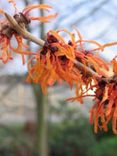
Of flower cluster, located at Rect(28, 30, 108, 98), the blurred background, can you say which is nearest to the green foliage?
the blurred background

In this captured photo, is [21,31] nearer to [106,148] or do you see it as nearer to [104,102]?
[104,102]

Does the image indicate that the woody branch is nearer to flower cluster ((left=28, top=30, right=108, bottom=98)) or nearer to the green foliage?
flower cluster ((left=28, top=30, right=108, bottom=98))

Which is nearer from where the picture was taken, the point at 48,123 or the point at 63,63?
the point at 63,63

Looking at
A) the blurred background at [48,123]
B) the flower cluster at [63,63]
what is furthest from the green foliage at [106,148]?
the flower cluster at [63,63]

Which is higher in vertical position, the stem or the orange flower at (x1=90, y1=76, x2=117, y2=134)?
the stem

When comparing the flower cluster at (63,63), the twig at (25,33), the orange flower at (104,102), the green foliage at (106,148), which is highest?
the twig at (25,33)

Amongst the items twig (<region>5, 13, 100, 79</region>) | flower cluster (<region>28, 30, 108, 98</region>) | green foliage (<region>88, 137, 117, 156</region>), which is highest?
twig (<region>5, 13, 100, 79</region>)

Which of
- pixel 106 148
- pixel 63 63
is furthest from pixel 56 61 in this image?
pixel 106 148

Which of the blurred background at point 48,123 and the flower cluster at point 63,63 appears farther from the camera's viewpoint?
the blurred background at point 48,123

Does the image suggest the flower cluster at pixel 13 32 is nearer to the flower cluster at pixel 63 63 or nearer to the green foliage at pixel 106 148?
the flower cluster at pixel 63 63

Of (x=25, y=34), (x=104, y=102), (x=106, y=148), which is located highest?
(x=25, y=34)

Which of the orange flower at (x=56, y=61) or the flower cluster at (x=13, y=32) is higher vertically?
the flower cluster at (x=13, y=32)

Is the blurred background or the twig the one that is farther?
the blurred background
